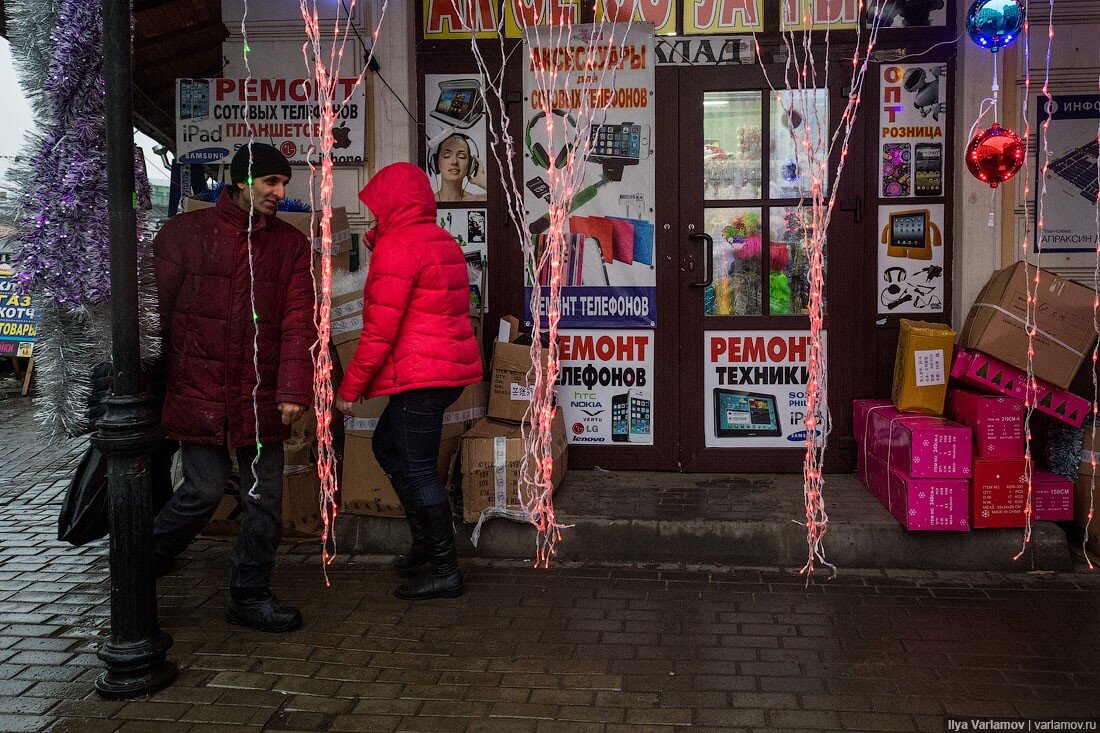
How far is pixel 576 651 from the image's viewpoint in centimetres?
389

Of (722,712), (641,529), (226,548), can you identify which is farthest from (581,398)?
(722,712)

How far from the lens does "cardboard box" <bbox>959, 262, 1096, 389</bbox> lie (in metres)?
4.96

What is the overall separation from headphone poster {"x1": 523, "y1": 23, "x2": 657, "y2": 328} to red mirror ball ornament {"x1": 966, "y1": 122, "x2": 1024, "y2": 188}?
1.90m

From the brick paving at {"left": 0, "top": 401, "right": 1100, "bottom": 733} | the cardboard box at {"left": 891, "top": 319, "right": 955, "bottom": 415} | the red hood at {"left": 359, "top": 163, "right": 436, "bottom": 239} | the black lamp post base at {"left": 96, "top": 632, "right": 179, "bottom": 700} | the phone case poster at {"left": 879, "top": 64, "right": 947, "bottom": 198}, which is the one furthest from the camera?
the phone case poster at {"left": 879, "top": 64, "right": 947, "bottom": 198}

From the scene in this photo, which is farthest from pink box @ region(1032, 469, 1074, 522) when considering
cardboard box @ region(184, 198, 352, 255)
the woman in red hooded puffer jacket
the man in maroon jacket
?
cardboard box @ region(184, 198, 352, 255)

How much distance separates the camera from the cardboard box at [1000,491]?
4848 mm

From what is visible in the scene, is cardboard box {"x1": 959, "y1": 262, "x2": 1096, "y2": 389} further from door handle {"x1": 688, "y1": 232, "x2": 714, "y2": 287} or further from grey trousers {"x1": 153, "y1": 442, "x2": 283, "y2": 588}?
grey trousers {"x1": 153, "y1": 442, "x2": 283, "y2": 588}

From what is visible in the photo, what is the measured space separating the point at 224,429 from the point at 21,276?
3.46 feet

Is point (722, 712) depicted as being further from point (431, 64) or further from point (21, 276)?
point (431, 64)

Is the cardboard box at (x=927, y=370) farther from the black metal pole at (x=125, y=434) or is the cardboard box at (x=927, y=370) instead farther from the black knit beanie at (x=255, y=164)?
the black metal pole at (x=125, y=434)

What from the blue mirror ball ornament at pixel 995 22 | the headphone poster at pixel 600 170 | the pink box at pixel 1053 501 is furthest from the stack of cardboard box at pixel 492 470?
the blue mirror ball ornament at pixel 995 22

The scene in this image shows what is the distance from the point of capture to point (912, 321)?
5.59 meters

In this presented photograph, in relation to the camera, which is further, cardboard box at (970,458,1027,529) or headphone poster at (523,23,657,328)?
headphone poster at (523,23,657,328)

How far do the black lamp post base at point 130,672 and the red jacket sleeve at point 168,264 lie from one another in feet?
4.62
